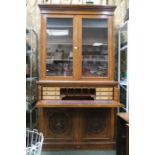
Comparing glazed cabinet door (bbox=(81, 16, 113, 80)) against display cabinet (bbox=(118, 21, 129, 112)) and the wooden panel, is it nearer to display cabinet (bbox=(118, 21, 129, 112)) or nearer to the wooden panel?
display cabinet (bbox=(118, 21, 129, 112))

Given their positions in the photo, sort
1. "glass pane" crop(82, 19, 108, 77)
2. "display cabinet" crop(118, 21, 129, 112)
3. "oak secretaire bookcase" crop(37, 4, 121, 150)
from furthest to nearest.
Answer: "display cabinet" crop(118, 21, 129, 112) → "glass pane" crop(82, 19, 108, 77) → "oak secretaire bookcase" crop(37, 4, 121, 150)

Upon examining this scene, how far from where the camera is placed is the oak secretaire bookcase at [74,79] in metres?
3.38

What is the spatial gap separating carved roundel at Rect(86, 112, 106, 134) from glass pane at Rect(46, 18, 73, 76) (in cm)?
70

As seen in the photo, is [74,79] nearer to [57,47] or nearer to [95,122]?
[57,47]

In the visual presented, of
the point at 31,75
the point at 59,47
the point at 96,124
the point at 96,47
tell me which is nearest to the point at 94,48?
the point at 96,47

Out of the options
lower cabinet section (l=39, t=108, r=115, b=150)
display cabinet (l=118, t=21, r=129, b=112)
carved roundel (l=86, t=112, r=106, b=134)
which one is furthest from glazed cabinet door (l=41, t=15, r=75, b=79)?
display cabinet (l=118, t=21, r=129, b=112)

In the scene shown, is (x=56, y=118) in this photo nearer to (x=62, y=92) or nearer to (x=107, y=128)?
(x=62, y=92)

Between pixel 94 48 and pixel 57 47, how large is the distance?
0.56 metres

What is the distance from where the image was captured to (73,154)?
321 cm

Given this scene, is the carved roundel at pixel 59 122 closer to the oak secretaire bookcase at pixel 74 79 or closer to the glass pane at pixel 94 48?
the oak secretaire bookcase at pixel 74 79

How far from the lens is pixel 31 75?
139 inches

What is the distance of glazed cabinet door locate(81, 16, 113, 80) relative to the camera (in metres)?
3.46
